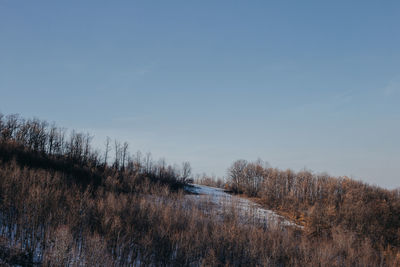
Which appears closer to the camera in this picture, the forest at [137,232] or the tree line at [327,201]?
the forest at [137,232]

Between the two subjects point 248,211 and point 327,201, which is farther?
point 327,201

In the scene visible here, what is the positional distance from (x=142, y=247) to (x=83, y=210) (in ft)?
13.3

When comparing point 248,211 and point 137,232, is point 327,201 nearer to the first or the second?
point 248,211

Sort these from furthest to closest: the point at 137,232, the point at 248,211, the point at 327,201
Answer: the point at 327,201, the point at 248,211, the point at 137,232

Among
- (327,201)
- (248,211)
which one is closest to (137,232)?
(248,211)

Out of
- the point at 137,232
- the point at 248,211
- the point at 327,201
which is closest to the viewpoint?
the point at 137,232

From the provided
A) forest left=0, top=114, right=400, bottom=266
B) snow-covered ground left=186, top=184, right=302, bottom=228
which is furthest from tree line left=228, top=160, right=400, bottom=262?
snow-covered ground left=186, top=184, right=302, bottom=228

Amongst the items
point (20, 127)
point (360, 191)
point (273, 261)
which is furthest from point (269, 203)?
point (20, 127)

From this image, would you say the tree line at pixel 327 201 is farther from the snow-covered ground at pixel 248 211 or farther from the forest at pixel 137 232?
the snow-covered ground at pixel 248 211

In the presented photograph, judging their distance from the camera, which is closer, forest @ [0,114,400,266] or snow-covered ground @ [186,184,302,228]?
forest @ [0,114,400,266]

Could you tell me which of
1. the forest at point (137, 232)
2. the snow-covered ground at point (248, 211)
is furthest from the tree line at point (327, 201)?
the snow-covered ground at point (248, 211)

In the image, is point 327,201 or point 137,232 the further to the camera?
point 327,201

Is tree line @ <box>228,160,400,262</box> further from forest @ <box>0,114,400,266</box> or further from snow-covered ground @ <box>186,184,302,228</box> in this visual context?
snow-covered ground @ <box>186,184,302,228</box>

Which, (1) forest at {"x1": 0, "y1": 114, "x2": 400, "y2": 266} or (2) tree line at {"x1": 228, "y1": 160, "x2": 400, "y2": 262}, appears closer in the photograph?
(1) forest at {"x1": 0, "y1": 114, "x2": 400, "y2": 266}
